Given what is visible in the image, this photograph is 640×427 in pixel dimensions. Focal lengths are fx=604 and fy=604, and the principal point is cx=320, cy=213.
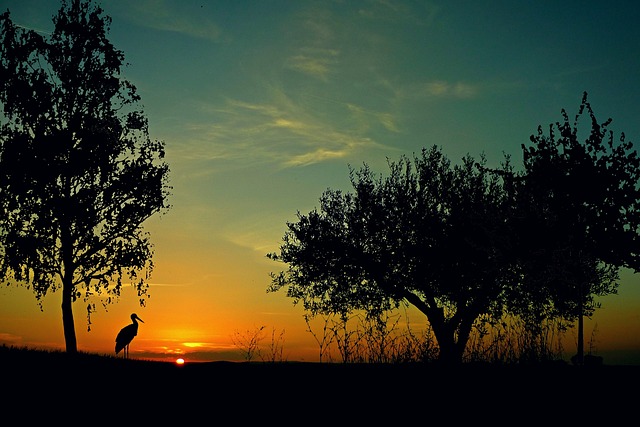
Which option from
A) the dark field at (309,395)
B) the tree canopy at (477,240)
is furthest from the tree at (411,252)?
the dark field at (309,395)

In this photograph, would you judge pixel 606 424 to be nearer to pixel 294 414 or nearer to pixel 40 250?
pixel 294 414

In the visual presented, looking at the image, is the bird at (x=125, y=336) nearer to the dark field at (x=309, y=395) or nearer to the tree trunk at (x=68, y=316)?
the tree trunk at (x=68, y=316)

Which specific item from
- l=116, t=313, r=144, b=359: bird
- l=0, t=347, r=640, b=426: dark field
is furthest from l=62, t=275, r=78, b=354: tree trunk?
l=0, t=347, r=640, b=426: dark field

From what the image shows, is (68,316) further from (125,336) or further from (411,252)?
(411,252)

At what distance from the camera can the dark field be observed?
9.81 m

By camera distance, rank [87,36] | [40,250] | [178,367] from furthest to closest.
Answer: [87,36]
[40,250]
[178,367]

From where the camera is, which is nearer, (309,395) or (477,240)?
(309,395)

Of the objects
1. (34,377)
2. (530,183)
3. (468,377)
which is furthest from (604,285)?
(34,377)

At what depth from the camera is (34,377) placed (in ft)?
39.9

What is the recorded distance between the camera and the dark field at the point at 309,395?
981 cm

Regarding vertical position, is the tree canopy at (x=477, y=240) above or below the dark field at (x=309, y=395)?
above

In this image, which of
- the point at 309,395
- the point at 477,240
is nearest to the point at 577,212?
the point at 477,240

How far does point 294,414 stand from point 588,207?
17.2 meters

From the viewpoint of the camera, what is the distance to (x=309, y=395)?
11266 millimetres
